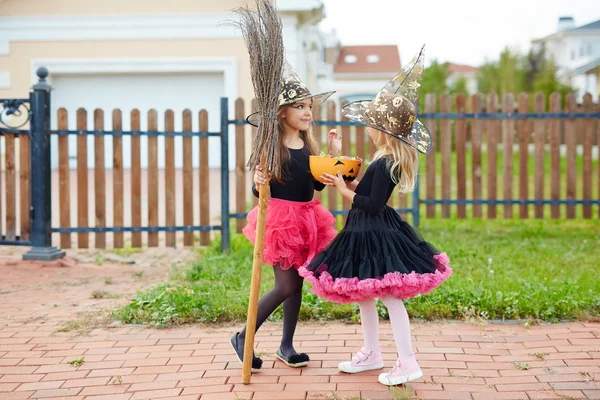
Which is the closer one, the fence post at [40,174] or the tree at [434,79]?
the fence post at [40,174]

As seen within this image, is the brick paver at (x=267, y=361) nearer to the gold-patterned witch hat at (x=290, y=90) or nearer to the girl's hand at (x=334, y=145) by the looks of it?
the girl's hand at (x=334, y=145)

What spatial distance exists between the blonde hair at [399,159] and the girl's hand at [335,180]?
0.23 meters

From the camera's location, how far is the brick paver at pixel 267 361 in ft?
12.1

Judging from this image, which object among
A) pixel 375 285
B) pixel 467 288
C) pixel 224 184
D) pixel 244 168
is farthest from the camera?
pixel 244 168

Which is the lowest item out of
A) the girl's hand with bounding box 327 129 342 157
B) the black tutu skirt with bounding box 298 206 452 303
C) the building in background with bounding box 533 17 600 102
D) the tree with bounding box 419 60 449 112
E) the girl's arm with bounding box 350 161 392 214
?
the black tutu skirt with bounding box 298 206 452 303

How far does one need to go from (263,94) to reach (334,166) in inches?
20.2

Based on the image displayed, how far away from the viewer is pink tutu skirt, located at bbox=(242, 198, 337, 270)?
3.96m

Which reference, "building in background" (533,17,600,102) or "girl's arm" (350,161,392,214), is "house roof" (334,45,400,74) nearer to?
"building in background" (533,17,600,102)

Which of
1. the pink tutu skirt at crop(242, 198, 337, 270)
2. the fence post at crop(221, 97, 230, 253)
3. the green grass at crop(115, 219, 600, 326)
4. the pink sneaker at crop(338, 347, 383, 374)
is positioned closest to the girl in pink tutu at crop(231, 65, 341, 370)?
the pink tutu skirt at crop(242, 198, 337, 270)

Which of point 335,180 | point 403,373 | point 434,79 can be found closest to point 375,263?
point 335,180

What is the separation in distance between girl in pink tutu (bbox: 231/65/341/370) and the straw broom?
15 centimetres

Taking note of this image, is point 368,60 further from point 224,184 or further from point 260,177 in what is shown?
point 260,177

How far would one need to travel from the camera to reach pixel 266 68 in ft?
12.4

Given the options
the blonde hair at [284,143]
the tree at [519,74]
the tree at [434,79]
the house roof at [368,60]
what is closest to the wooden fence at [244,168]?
the blonde hair at [284,143]
